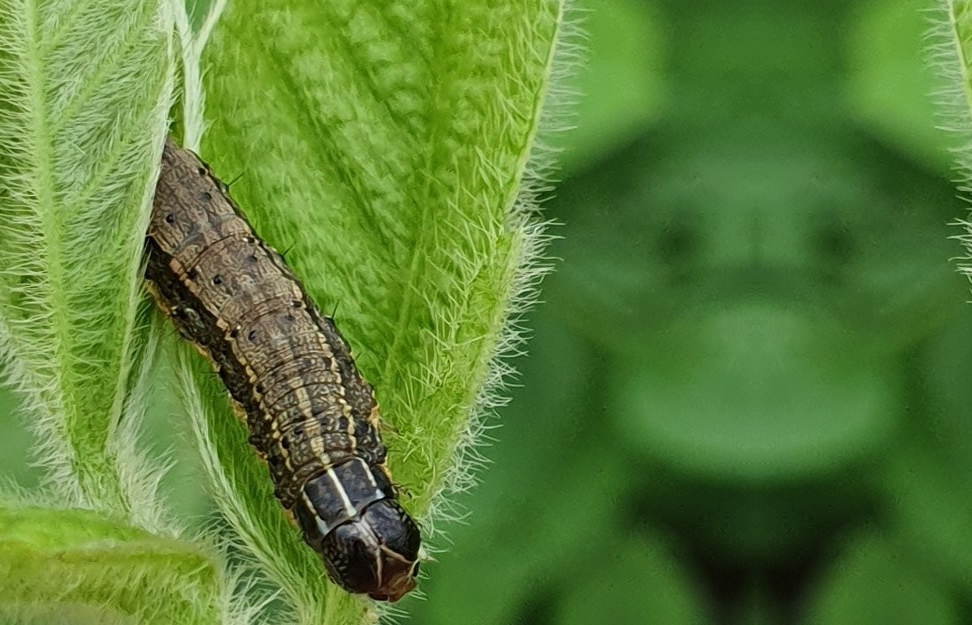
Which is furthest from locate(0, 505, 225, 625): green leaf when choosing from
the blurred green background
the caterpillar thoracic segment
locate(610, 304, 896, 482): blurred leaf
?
locate(610, 304, 896, 482): blurred leaf

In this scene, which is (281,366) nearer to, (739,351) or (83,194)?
(83,194)

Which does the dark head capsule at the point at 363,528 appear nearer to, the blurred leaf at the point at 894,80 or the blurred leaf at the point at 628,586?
the blurred leaf at the point at 628,586

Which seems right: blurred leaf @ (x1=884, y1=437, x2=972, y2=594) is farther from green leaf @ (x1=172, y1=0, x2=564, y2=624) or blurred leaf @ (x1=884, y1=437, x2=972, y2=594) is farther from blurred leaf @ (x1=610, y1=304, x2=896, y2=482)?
green leaf @ (x1=172, y1=0, x2=564, y2=624)

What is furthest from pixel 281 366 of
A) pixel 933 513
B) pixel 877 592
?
pixel 933 513

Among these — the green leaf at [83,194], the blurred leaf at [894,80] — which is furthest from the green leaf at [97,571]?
the blurred leaf at [894,80]

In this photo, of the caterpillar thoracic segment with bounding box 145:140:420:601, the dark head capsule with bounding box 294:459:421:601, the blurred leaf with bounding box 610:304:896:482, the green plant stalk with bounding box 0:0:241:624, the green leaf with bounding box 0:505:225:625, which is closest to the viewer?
the green leaf with bounding box 0:505:225:625

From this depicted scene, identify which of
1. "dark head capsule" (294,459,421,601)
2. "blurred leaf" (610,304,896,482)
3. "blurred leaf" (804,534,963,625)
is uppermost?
"dark head capsule" (294,459,421,601)

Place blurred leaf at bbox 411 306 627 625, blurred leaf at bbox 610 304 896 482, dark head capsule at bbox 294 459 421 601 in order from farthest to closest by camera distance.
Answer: blurred leaf at bbox 411 306 627 625
blurred leaf at bbox 610 304 896 482
dark head capsule at bbox 294 459 421 601
